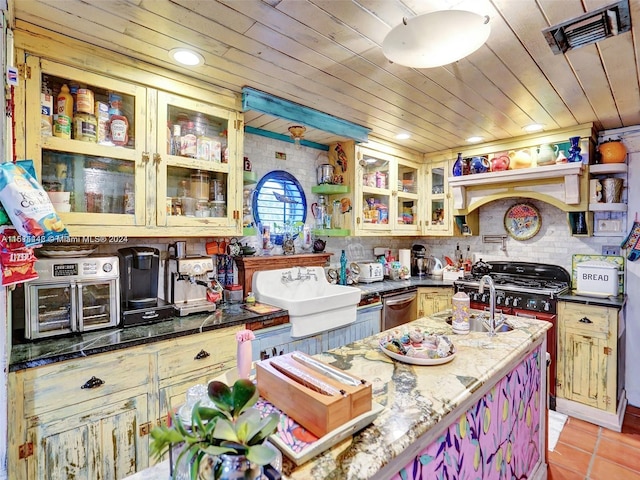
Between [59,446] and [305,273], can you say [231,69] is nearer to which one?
[305,273]

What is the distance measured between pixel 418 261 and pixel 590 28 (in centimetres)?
301

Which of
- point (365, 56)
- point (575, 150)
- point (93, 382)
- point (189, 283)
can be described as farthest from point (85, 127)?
point (575, 150)

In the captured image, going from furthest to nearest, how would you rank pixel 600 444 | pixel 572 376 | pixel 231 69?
pixel 572 376 → pixel 600 444 → pixel 231 69

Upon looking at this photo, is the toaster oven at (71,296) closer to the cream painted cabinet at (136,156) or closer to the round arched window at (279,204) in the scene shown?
the cream painted cabinet at (136,156)

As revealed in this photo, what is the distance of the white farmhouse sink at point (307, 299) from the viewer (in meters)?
2.41

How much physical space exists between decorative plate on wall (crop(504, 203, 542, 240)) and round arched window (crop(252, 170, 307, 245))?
224cm

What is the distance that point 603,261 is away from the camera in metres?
3.12

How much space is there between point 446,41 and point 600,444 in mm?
2953

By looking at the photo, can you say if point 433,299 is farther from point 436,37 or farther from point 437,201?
point 436,37

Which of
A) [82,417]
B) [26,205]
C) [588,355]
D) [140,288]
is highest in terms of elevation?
[26,205]

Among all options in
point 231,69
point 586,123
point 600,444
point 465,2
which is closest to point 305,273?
point 231,69

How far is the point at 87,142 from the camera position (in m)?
1.82

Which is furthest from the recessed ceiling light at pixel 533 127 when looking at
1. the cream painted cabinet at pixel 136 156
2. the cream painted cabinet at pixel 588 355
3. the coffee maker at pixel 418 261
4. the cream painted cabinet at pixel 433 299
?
the cream painted cabinet at pixel 136 156

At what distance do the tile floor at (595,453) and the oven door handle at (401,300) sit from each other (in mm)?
1534
